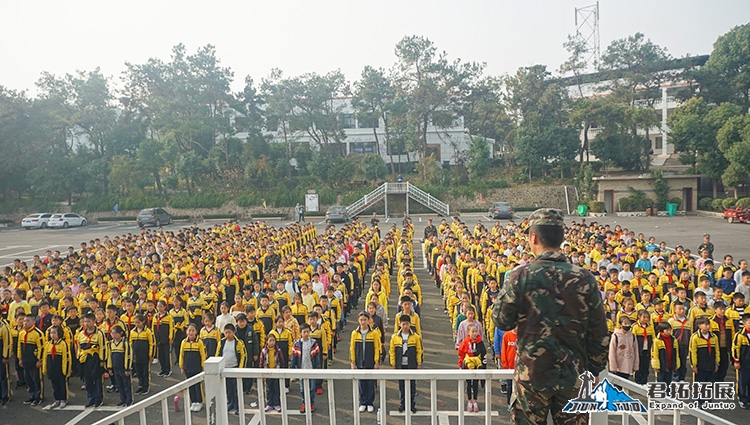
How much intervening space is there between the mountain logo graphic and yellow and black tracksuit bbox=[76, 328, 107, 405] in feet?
22.6

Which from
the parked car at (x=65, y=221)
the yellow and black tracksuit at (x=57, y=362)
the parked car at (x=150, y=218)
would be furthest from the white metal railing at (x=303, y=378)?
the parked car at (x=65, y=221)

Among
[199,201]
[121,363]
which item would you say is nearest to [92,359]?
[121,363]

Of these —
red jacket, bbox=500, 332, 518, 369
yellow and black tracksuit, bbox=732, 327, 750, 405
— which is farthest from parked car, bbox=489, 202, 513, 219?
red jacket, bbox=500, 332, 518, 369

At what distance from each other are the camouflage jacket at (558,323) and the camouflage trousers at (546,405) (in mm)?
36

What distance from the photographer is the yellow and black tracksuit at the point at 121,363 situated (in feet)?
23.7

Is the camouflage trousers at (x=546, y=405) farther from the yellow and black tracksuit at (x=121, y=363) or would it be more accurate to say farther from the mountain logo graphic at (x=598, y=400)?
A: the yellow and black tracksuit at (x=121, y=363)

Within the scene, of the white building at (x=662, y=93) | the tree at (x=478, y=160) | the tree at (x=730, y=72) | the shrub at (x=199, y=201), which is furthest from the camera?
the white building at (x=662, y=93)

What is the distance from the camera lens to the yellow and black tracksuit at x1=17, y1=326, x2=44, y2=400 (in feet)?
24.6

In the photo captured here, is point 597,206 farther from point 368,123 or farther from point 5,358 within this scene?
point 5,358

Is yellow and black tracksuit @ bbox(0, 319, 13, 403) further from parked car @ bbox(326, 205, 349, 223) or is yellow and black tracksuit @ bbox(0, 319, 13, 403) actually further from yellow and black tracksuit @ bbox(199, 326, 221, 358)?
parked car @ bbox(326, 205, 349, 223)

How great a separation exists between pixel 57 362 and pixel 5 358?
112 centimetres

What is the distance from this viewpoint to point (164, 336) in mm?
8414

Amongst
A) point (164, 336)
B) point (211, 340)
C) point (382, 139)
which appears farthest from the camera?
point (382, 139)

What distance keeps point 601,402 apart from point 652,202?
37.6 meters
